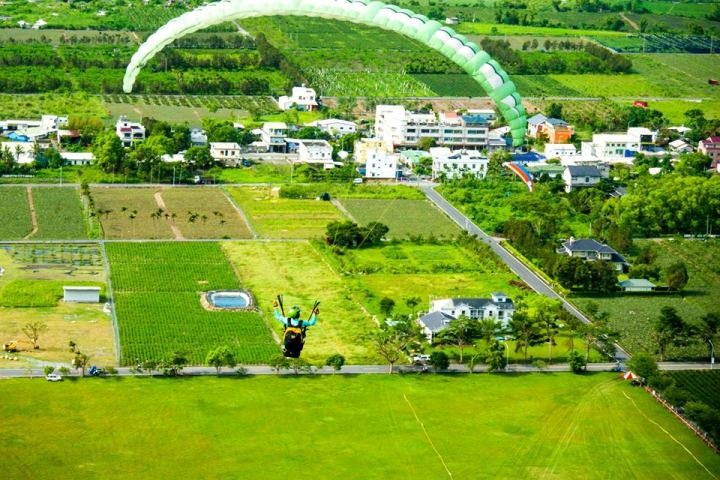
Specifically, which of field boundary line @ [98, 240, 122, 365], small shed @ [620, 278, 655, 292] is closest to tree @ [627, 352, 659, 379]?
small shed @ [620, 278, 655, 292]

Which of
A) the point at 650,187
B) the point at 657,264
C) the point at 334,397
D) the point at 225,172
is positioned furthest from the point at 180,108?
the point at 334,397

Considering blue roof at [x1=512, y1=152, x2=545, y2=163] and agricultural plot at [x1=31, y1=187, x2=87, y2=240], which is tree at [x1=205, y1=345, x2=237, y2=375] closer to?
agricultural plot at [x1=31, y1=187, x2=87, y2=240]

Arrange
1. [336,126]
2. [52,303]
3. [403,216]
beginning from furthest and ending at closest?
[336,126] → [403,216] → [52,303]

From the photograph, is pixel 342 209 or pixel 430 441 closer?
pixel 430 441

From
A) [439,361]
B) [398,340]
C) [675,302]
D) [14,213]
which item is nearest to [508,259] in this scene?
[675,302]

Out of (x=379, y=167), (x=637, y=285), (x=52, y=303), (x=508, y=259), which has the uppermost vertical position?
(x=379, y=167)

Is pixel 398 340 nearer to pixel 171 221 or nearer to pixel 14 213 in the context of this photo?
pixel 171 221

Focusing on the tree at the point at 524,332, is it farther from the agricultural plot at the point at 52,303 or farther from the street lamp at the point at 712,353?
the agricultural plot at the point at 52,303

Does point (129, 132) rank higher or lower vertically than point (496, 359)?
higher
